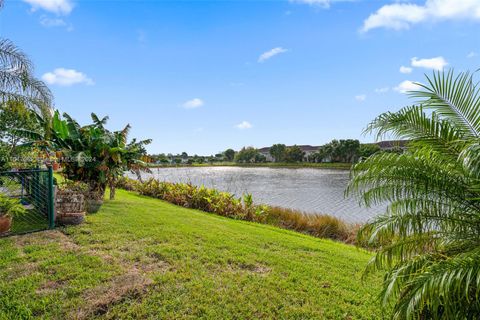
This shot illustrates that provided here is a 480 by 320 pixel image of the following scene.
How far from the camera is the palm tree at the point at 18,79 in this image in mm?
7531

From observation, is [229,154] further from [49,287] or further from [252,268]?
[49,287]

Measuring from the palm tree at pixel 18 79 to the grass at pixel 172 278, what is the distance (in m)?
4.10

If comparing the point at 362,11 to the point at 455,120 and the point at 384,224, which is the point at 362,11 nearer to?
the point at 455,120

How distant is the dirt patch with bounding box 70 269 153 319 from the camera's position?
3.33 meters

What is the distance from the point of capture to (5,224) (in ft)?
19.3

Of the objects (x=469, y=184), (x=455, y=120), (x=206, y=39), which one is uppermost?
(x=206, y=39)

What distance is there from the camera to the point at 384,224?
348cm

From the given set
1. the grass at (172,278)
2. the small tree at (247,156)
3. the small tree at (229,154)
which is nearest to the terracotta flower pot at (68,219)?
the grass at (172,278)

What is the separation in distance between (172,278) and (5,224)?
4.26 m

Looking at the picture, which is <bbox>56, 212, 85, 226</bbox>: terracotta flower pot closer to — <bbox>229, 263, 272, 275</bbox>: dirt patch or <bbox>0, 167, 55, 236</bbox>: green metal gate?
<bbox>0, 167, 55, 236</bbox>: green metal gate

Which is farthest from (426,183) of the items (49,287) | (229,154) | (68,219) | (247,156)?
(229,154)

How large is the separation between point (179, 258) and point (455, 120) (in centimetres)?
457

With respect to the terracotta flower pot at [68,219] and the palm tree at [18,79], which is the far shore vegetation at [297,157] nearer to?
the palm tree at [18,79]

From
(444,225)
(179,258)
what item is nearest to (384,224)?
(444,225)
